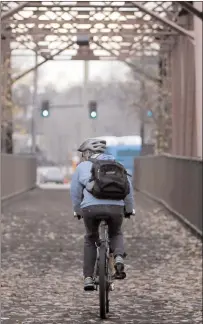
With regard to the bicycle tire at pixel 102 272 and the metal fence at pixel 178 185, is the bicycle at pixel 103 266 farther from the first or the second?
the metal fence at pixel 178 185

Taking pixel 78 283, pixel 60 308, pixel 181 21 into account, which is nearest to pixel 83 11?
pixel 181 21

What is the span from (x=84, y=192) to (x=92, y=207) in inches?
6.4

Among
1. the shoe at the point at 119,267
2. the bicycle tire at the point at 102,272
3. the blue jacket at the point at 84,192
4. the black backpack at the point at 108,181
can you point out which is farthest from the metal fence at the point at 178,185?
the black backpack at the point at 108,181

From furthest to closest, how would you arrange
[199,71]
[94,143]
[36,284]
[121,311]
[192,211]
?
1. [199,71]
2. [192,211]
3. [36,284]
4. [121,311]
5. [94,143]

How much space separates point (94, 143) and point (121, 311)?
4814 millimetres

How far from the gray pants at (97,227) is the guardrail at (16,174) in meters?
23.0

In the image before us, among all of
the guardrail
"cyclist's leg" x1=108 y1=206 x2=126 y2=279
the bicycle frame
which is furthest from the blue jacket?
the guardrail

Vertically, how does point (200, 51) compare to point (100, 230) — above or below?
above

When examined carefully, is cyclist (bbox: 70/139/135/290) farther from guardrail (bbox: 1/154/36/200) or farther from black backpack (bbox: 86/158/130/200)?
guardrail (bbox: 1/154/36/200)

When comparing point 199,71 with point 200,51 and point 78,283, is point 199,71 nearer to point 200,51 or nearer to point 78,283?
point 200,51

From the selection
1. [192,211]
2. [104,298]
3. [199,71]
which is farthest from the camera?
[199,71]

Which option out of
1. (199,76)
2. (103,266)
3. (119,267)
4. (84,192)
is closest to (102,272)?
(103,266)

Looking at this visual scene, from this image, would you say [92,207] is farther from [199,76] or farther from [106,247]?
[199,76]

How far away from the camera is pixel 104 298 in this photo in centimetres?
800
